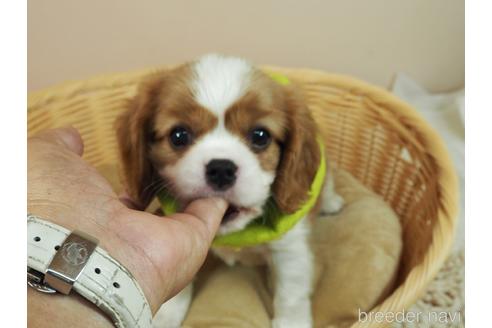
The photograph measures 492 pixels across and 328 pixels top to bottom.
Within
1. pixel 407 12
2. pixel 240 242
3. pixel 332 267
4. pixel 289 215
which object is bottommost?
pixel 332 267

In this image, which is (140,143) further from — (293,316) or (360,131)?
(360,131)

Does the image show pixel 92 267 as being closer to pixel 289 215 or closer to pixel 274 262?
pixel 289 215

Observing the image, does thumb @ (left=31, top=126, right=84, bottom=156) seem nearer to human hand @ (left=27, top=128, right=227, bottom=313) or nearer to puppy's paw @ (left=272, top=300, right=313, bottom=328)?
human hand @ (left=27, top=128, right=227, bottom=313)

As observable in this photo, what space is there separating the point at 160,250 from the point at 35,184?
349 mm

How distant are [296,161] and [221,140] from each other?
0.85ft

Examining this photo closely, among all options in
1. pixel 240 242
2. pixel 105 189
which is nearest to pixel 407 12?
pixel 240 242

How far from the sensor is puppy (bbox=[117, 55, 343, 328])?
4.19ft

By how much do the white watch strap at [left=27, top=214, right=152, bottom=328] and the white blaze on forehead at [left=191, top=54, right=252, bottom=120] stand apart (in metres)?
0.55

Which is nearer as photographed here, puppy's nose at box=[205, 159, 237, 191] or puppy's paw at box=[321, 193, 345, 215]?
puppy's nose at box=[205, 159, 237, 191]

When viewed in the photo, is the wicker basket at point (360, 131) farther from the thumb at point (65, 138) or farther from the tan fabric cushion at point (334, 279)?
the thumb at point (65, 138)

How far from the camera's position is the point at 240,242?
57.9 inches

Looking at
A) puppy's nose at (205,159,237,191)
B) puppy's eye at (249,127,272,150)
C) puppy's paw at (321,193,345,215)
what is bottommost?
puppy's paw at (321,193,345,215)

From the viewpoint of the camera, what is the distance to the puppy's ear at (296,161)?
1.43m

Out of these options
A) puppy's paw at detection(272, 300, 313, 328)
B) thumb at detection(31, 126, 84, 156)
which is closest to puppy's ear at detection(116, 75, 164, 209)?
thumb at detection(31, 126, 84, 156)
